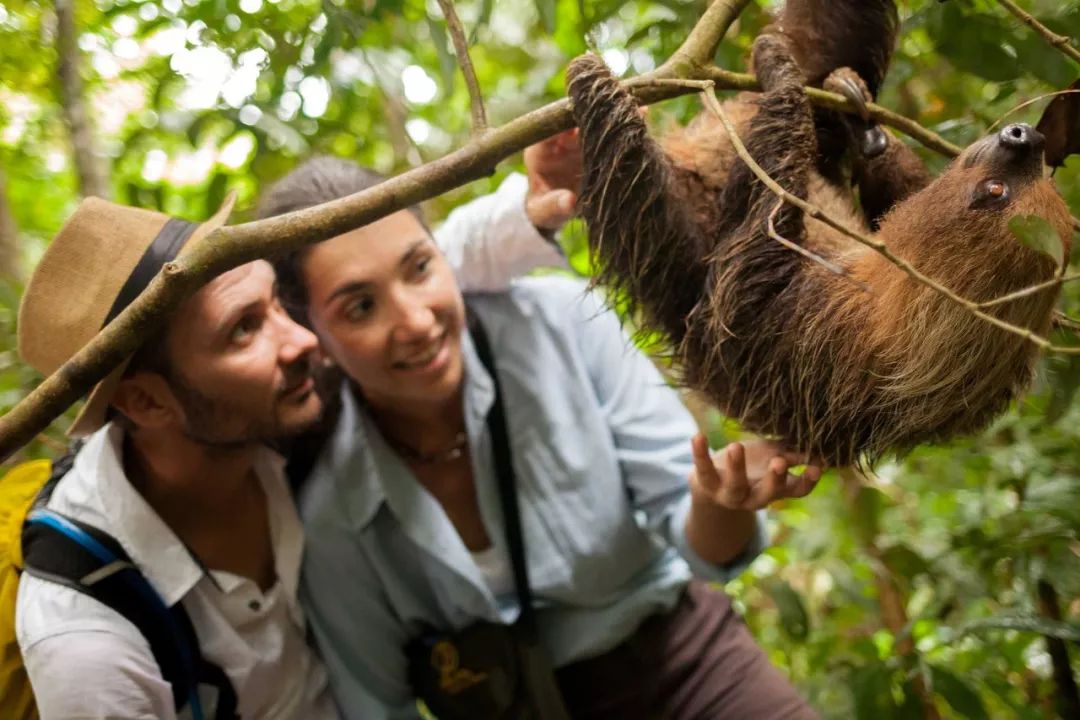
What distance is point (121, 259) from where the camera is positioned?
2.07 meters

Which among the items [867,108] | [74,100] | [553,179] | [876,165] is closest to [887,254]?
[867,108]

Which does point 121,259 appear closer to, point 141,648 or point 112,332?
point 112,332

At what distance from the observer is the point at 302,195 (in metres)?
2.31

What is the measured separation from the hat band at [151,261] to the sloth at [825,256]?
0.99 m

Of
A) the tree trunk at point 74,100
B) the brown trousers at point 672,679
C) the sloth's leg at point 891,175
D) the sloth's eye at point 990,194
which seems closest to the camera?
the sloth's eye at point 990,194

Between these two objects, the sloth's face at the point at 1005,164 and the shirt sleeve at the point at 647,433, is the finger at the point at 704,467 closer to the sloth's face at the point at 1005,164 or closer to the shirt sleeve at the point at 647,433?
the shirt sleeve at the point at 647,433

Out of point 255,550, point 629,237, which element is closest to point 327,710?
point 255,550

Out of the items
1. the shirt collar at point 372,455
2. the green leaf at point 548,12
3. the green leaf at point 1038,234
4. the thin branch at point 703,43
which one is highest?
the green leaf at point 548,12

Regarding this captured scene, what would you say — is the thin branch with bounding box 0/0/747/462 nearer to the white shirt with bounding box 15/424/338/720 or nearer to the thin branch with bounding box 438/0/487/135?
the thin branch with bounding box 438/0/487/135

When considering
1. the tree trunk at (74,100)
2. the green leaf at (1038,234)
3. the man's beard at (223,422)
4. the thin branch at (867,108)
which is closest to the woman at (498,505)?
the man's beard at (223,422)

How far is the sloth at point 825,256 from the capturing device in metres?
1.81

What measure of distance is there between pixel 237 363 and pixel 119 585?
56cm

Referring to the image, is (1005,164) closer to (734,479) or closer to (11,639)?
(734,479)

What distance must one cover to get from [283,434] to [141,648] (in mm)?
578
